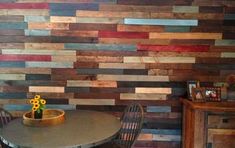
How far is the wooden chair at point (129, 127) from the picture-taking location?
2.68 meters

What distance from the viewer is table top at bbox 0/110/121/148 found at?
6.91 ft

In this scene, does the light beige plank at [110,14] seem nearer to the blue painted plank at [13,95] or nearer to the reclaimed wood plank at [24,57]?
the reclaimed wood plank at [24,57]

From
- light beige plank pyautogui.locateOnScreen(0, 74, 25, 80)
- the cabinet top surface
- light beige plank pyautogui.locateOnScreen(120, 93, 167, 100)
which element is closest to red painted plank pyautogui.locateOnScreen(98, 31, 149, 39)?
light beige plank pyautogui.locateOnScreen(120, 93, 167, 100)

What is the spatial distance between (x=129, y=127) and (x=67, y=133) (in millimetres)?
902

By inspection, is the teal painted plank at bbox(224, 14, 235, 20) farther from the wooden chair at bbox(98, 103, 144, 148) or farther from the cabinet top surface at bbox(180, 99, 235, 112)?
the wooden chair at bbox(98, 103, 144, 148)

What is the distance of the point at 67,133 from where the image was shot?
2.30 metres

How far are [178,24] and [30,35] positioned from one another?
158 cm

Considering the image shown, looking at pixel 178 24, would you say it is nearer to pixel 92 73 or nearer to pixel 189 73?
pixel 189 73

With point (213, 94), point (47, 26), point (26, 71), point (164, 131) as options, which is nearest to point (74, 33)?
point (47, 26)

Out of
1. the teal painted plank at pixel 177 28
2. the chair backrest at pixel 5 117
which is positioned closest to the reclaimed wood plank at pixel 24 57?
the chair backrest at pixel 5 117

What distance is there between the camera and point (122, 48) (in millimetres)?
3211

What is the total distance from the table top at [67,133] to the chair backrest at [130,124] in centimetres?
22

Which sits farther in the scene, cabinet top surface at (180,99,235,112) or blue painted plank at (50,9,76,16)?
blue painted plank at (50,9,76,16)

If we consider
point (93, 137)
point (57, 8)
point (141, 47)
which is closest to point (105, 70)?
point (141, 47)
